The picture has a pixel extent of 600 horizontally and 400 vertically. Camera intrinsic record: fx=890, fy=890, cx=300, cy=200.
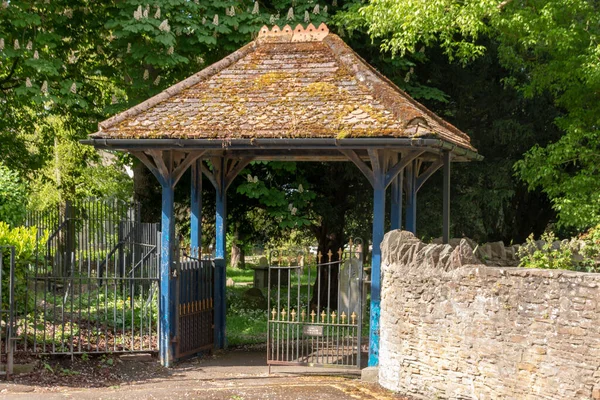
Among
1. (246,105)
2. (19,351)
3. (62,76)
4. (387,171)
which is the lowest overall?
(19,351)

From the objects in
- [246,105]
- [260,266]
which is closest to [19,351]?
[246,105]

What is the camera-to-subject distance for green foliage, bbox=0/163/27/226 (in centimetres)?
1313

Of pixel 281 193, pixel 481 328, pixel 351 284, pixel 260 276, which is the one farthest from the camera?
pixel 260 276

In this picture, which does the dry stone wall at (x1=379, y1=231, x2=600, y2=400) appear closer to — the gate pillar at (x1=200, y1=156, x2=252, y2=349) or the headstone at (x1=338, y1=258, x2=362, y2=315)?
the headstone at (x1=338, y1=258, x2=362, y2=315)

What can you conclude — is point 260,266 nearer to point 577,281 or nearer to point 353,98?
point 353,98

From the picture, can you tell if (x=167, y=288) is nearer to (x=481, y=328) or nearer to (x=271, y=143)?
(x=271, y=143)

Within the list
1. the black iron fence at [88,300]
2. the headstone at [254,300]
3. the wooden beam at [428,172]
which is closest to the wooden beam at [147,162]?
the black iron fence at [88,300]

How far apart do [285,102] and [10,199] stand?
433cm

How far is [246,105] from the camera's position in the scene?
13203mm

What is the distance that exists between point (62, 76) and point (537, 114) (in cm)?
1137

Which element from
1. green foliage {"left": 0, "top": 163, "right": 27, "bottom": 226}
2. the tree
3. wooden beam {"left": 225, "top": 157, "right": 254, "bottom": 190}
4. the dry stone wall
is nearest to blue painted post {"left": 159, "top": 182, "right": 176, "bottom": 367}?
wooden beam {"left": 225, "top": 157, "right": 254, "bottom": 190}

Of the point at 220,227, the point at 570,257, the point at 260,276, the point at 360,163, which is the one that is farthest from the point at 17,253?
the point at 260,276

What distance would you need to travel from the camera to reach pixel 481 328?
992cm

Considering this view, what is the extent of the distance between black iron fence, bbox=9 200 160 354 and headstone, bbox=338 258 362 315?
282 centimetres
